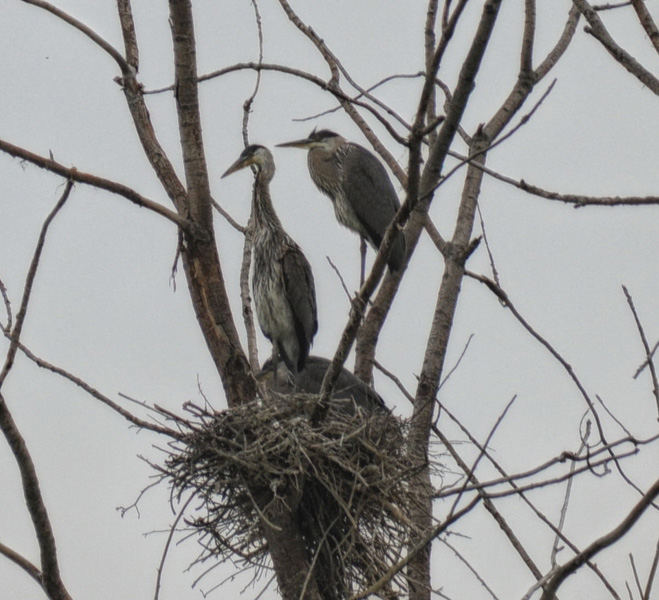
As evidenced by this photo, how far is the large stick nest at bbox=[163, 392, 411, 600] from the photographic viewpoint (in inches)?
147

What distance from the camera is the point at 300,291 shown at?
20.0 feet

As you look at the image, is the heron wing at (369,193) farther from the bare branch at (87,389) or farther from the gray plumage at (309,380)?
the bare branch at (87,389)

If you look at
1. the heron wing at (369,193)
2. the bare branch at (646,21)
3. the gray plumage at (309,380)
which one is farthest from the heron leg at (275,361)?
the bare branch at (646,21)

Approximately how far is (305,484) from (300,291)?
2379 millimetres

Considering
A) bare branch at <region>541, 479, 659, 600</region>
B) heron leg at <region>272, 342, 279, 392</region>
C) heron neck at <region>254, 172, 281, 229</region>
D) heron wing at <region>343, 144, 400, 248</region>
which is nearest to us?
bare branch at <region>541, 479, 659, 600</region>

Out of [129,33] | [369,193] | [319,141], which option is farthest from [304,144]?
[129,33]

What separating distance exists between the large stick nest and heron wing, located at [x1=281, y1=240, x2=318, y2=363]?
6.76ft

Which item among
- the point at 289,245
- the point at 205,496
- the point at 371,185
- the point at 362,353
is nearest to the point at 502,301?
the point at 205,496

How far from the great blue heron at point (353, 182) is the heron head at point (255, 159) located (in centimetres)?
160

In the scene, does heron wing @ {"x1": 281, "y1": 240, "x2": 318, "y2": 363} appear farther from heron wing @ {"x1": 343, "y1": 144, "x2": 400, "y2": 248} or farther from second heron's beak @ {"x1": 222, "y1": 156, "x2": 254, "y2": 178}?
heron wing @ {"x1": 343, "y1": 144, "x2": 400, "y2": 248}

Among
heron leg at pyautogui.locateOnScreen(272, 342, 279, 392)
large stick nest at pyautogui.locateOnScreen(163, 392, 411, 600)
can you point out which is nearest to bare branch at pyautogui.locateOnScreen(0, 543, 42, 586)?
large stick nest at pyautogui.locateOnScreen(163, 392, 411, 600)

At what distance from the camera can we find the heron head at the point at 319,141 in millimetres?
8234

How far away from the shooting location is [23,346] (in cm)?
318

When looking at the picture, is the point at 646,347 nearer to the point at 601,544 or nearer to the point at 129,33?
the point at 601,544
